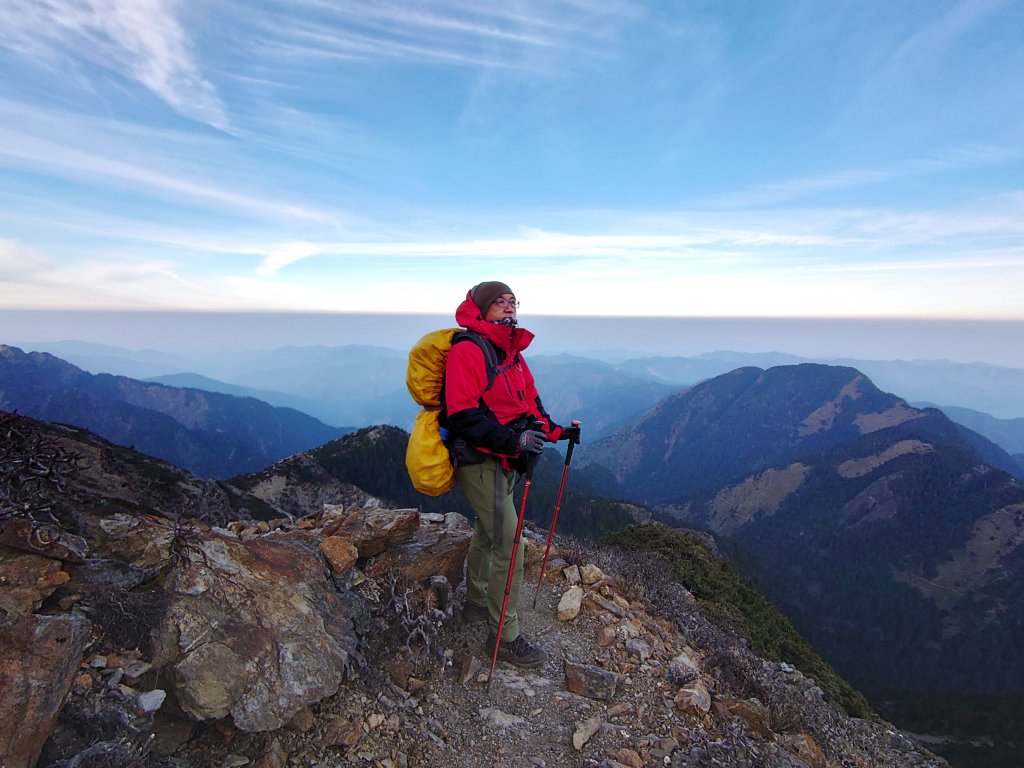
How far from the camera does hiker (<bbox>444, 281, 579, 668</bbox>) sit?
16.0ft

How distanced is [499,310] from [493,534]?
2.41 metres

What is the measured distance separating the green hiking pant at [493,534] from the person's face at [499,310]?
149 centimetres

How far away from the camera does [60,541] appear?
13.3 feet

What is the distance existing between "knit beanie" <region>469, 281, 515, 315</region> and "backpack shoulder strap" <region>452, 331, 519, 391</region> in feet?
1.16

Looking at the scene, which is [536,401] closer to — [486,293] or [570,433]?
[570,433]

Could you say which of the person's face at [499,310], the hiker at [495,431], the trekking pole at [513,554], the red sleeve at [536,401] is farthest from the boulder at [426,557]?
the person's face at [499,310]

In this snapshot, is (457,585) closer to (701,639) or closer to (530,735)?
(530,735)

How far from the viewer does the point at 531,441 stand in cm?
511

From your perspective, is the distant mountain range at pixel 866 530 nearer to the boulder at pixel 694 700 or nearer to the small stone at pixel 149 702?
the small stone at pixel 149 702

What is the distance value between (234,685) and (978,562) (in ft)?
580

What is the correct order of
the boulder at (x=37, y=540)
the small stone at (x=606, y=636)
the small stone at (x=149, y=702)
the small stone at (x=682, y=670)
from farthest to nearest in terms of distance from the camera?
the small stone at (x=606, y=636), the small stone at (x=682, y=670), the boulder at (x=37, y=540), the small stone at (x=149, y=702)

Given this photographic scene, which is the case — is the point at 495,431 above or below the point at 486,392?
below

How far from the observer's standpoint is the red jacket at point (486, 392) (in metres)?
4.85

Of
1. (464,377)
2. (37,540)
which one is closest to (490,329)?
(464,377)
